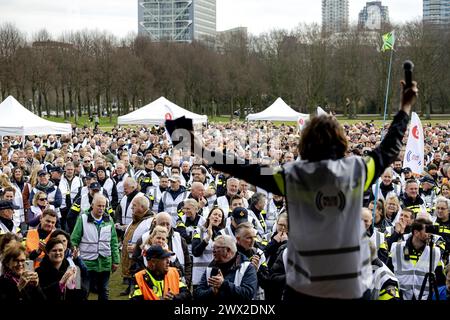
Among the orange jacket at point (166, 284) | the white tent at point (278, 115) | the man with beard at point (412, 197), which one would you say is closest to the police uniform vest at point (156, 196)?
the man with beard at point (412, 197)

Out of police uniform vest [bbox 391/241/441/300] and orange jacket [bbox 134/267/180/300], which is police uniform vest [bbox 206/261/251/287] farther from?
police uniform vest [bbox 391/241/441/300]

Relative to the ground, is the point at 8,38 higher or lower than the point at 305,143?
higher

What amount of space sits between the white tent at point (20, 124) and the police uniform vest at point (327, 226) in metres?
14.5

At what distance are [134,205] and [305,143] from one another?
5.35 metres

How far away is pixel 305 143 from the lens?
2637 mm

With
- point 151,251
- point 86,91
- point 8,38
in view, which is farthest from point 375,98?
point 151,251

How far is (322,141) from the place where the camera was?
260 centimetres

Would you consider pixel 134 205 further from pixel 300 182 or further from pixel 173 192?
pixel 300 182

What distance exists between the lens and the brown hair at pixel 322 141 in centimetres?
260

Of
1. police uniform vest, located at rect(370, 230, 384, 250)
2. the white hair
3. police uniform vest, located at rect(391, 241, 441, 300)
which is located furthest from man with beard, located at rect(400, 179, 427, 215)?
the white hair

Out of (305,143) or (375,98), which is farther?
(375,98)

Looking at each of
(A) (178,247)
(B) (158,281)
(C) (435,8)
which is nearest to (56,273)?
(B) (158,281)

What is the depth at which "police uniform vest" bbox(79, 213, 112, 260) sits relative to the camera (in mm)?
7664

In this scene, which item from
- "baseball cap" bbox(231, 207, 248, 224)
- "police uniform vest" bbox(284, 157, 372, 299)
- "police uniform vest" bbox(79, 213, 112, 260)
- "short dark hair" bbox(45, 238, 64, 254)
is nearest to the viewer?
"police uniform vest" bbox(284, 157, 372, 299)
